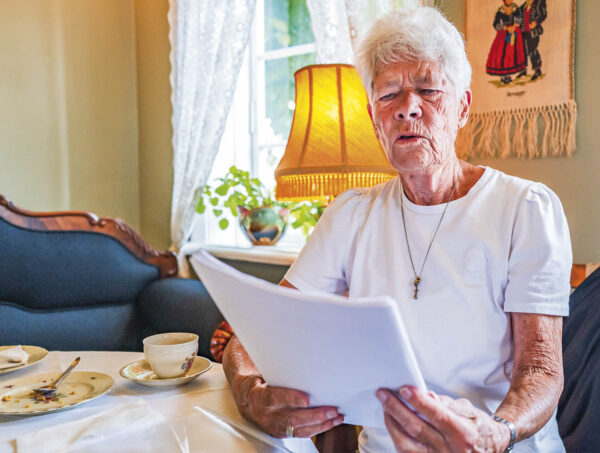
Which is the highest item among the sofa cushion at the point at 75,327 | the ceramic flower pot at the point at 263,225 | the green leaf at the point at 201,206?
the green leaf at the point at 201,206

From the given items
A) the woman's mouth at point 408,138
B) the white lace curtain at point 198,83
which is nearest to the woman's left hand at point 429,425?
the woman's mouth at point 408,138

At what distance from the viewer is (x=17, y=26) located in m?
2.58

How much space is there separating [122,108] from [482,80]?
2185 mm

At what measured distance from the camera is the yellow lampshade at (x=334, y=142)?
153 centimetres

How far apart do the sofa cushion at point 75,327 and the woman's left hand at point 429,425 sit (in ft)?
5.99

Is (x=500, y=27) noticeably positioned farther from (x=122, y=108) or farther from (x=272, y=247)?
(x=122, y=108)

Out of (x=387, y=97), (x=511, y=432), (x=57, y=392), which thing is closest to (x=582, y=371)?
(x=511, y=432)

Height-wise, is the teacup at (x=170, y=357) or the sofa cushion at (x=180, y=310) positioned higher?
the teacup at (x=170, y=357)

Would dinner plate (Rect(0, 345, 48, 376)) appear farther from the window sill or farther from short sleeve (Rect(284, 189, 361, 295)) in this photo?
the window sill

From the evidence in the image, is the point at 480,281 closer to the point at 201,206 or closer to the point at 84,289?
the point at 84,289

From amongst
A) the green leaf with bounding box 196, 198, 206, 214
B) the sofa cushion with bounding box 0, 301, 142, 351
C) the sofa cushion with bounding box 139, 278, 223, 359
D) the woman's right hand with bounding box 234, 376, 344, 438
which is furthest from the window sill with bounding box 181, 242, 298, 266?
the woman's right hand with bounding box 234, 376, 344, 438

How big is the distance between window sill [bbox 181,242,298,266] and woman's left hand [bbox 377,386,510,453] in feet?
5.16

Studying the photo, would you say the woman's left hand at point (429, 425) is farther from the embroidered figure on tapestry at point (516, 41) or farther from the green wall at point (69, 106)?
the green wall at point (69, 106)

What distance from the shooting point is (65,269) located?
7.20ft
